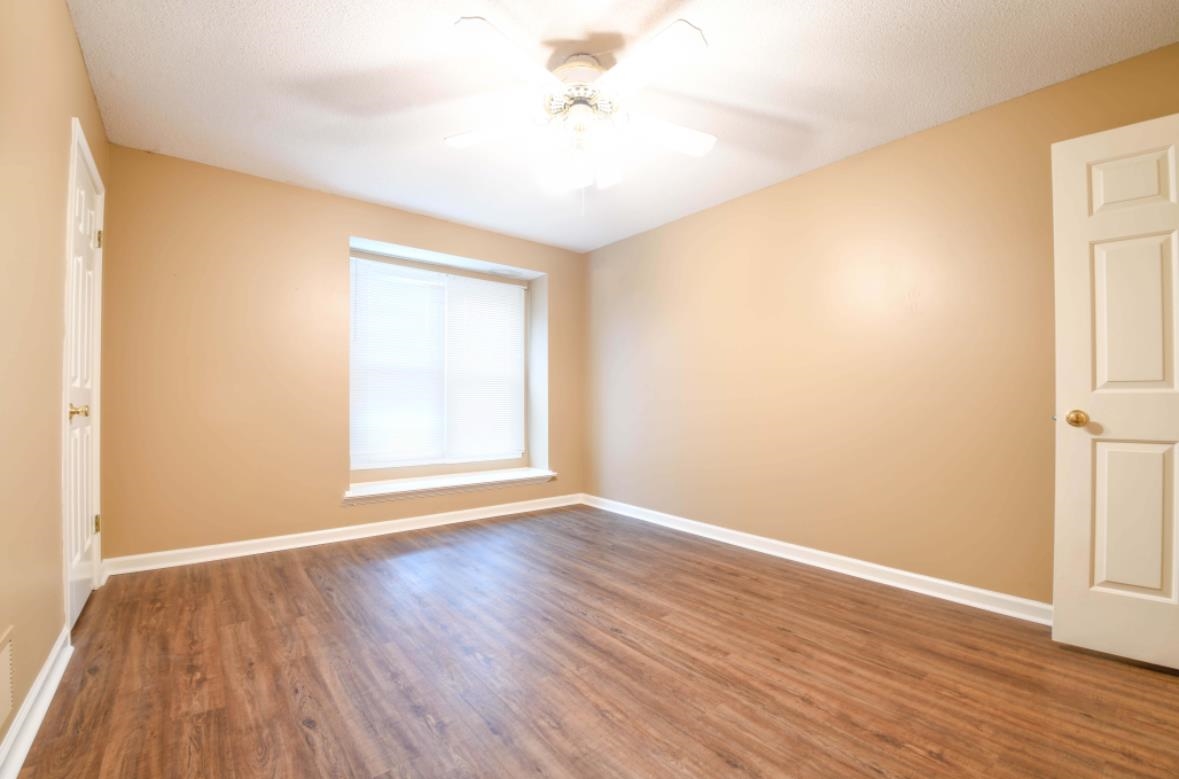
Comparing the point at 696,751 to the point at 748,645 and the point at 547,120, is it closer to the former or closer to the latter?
the point at 748,645

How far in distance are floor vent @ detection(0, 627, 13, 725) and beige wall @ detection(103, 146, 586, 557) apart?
1929 millimetres

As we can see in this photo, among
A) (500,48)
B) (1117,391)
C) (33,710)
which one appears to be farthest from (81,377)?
(1117,391)

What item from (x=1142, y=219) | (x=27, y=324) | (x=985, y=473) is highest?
(x=1142, y=219)

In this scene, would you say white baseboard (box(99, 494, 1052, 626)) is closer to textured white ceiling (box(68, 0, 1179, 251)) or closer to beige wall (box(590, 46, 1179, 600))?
beige wall (box(590, 46, 1179, 600))

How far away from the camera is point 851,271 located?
10.0 ft

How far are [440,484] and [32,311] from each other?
2.84m

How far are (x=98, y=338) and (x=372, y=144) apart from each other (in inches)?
75.5

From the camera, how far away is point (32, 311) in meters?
1.63

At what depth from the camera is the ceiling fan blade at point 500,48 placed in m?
1.76

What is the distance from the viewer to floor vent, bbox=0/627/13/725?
134 cm

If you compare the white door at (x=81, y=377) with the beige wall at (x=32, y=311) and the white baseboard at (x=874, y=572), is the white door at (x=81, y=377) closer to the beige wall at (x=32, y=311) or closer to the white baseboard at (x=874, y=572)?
the beige wall at (x=32, y=311)

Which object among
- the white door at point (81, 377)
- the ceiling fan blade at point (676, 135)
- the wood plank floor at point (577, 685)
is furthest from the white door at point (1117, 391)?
the white door at point (81, 377)

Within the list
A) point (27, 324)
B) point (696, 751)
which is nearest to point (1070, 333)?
point (696, 751)

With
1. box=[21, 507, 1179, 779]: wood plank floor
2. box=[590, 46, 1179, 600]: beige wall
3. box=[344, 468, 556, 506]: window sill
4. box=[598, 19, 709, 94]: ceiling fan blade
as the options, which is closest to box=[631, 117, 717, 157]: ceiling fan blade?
box=[598, 19, 709, 94]: ceiling fan blade
